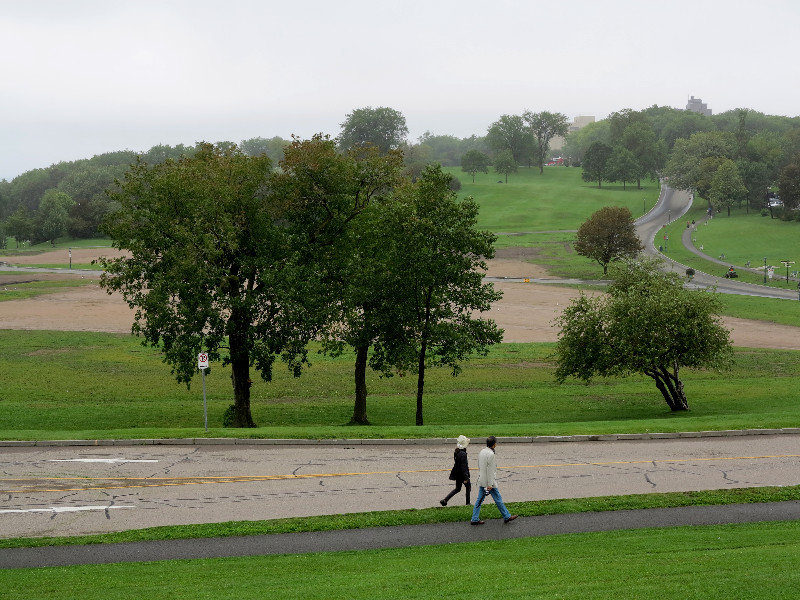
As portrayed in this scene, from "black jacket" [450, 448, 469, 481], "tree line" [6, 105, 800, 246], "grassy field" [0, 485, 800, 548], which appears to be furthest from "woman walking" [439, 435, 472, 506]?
"tree line" [6, 105, 800, 246]

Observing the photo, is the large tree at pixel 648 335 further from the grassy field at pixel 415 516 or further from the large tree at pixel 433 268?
the grassy field at pixel 415 516

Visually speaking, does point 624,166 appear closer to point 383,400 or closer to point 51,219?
point 51,219

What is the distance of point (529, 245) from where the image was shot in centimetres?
12950

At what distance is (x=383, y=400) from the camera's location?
3997cm

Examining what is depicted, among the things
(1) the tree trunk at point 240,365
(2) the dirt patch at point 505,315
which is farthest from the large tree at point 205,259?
(2) the dirt patch at point 505,315

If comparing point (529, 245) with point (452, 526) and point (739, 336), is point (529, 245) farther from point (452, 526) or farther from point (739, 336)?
point (452, 526)

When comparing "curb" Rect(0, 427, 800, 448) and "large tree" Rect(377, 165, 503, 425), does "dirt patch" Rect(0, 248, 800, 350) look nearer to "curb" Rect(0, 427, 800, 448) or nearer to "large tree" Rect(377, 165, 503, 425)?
"large tree" Rect(377, 165, 503, 425)

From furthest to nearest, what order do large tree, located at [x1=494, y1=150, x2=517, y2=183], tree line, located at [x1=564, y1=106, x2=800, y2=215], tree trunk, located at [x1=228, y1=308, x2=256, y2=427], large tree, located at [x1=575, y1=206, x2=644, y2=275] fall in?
large tree, located at [x1=494, y1=150, x2=517, y2=183]
tree line, located at [x1=564, y1=106, x2=800, y2=215]
large tree, located at [x1=575, y1=206, x2=644, y2=275]
tree trunk, located at [x1=228, y1=308, x2=256, y2=427]

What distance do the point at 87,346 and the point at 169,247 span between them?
31.0m

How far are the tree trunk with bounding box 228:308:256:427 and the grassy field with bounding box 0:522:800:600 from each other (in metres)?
17.2

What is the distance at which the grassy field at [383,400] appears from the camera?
27.5m

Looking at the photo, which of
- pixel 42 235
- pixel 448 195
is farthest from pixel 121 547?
pixel 42 235

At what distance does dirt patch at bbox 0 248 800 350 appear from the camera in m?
62.6

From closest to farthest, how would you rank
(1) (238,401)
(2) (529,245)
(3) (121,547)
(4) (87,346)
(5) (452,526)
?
(3) (121,547) < (5) (452,526) < (1) (238,401) < (4) (87,346) < (2) (529,245)
